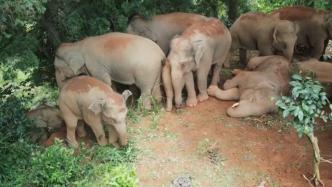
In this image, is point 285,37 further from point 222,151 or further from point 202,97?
point 222,151

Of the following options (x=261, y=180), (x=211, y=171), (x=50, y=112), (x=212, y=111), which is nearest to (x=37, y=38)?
(x=50, y=112)

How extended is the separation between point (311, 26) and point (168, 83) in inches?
108

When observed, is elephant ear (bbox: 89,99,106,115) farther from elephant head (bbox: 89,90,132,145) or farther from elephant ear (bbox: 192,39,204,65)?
elephant ear (bbox: 192,39,204,65)

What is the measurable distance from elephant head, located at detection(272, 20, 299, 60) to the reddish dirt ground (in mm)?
1616

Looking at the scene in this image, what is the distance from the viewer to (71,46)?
7.66 m

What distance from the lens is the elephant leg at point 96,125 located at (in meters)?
6.78

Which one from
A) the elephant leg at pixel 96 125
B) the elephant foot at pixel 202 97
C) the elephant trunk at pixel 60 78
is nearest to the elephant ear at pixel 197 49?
the elephant foot at pixel 202 97

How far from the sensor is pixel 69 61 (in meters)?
7.60

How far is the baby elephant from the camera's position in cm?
653

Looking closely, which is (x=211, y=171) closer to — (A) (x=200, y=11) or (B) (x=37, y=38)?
(B) (x=37, y=38)

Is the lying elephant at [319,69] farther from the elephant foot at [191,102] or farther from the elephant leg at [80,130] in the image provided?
the elephant leg at [80,130]

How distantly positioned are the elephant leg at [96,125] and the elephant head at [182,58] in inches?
48.1

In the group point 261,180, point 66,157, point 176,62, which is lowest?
point 261,180

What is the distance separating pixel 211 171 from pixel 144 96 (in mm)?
1719
